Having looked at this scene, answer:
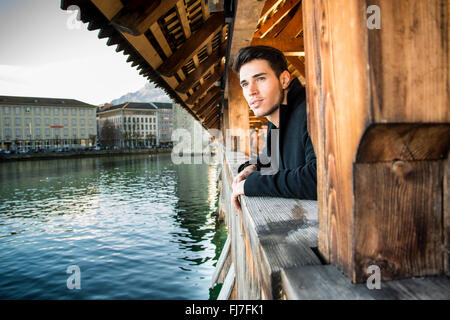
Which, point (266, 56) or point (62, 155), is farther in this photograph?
point (62, 155)

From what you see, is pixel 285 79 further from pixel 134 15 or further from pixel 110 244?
pixel 110 244

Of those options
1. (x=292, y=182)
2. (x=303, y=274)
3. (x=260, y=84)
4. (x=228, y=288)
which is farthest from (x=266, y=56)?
(x=228, y=288)

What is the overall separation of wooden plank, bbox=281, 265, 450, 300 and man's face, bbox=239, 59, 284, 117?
5.27 feet

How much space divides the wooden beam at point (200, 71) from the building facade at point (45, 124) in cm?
8145

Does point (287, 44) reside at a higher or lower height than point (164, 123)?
lower

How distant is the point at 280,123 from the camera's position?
2027 mm

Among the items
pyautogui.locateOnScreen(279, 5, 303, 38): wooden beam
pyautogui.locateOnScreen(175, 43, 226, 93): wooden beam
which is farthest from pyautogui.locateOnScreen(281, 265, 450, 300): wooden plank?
pyautogui.locateOnScreen(175, 43, 226, 93): wooden beam

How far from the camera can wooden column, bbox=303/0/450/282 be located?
71 centimetres

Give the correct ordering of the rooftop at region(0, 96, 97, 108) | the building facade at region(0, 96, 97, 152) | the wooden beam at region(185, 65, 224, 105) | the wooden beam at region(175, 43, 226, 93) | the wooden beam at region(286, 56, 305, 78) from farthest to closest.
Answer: the building facade at region(0, 96, 97, 152), the rooftop at region(0, 96, 97, 108), the wooden beam at region(185, 65, 224, 105), the wooden beam at region(175, 43, 226, 93), the wooden beam at region(286, 56, 305, 78)

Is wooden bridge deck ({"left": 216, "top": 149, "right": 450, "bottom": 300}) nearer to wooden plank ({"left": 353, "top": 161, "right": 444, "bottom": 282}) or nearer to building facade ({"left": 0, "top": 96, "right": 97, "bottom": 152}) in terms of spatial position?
wooden plank ({"left": 353, "top": 161, "right": 444, "bottom": 282})

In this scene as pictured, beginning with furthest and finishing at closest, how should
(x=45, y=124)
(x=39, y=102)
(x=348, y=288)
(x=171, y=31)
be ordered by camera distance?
(x=45, y=124) < (x=39, y=102) < (x=171, y=31) < (x=348, y=288)

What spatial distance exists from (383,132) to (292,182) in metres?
1.09
